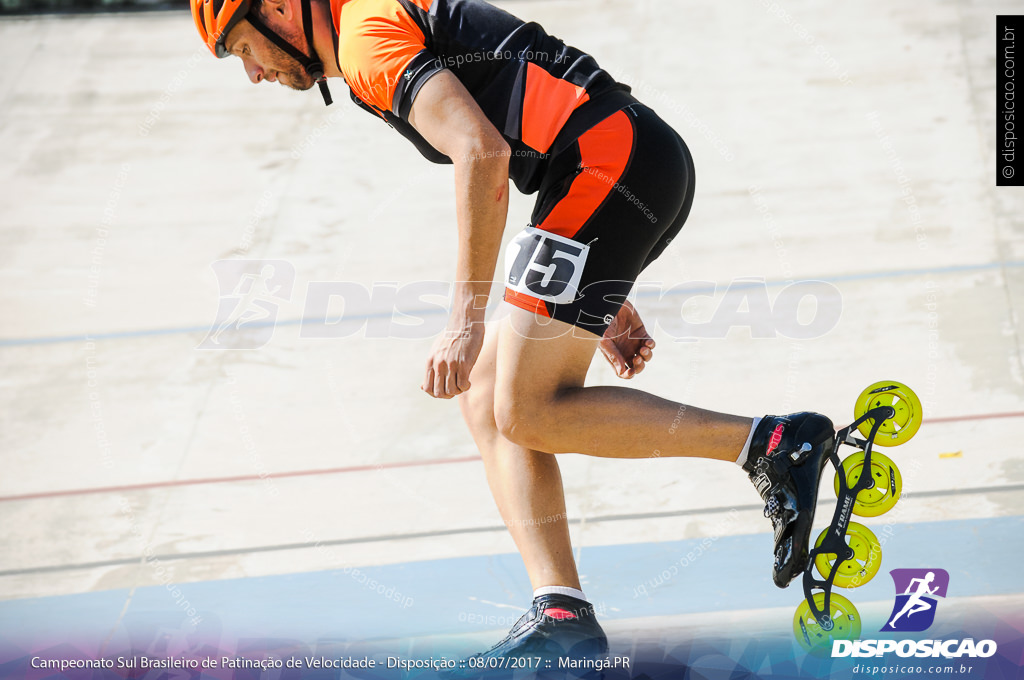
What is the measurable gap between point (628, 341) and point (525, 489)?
52 centimetres

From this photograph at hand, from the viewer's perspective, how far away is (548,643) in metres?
2.24

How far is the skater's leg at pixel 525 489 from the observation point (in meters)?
2.37

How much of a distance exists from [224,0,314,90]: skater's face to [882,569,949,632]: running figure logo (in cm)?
189

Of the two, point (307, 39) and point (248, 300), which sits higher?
point (307, 39)

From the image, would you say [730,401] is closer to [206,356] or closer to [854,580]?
[854,580]

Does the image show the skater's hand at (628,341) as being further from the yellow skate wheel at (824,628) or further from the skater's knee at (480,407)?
the yellow skate wheel at (824,628)

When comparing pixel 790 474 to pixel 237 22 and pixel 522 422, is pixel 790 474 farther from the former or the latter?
pixel 237 22

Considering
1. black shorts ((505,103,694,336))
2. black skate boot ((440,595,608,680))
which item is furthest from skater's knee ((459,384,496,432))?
black skate boot ((440,595,608,680))

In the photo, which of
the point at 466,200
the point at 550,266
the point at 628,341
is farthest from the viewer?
the point at 628,341

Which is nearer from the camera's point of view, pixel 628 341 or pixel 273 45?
pixel 273 45

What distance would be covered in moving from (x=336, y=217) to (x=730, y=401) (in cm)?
262

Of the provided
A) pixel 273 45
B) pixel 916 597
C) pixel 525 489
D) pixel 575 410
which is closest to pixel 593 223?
pixel 575 410

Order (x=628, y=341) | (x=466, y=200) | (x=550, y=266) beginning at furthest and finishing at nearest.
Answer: (x=628, y=341) < (x=550, y=266) < (x=466, y=200)

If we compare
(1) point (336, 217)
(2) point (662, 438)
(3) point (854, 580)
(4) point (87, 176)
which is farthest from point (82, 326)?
(3) point (854, 580)
